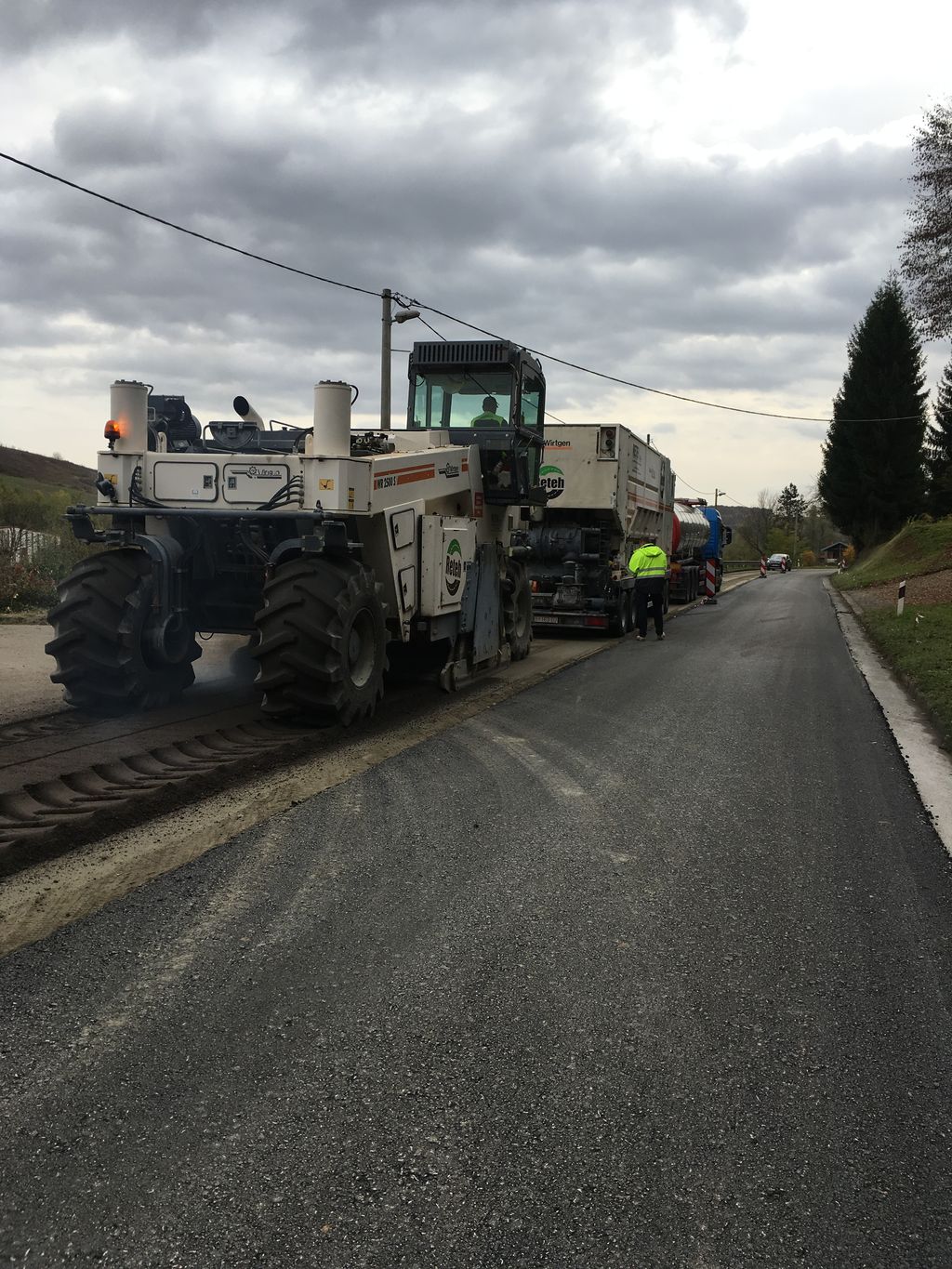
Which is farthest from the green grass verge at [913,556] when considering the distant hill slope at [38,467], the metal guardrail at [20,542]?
the distant hill slope at [38,467]

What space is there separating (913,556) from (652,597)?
2694 centimetres

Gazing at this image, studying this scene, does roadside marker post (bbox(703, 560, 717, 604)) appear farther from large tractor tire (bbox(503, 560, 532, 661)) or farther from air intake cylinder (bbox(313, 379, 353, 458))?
air intake cylinder (bbox(313, 379, 353, 458))

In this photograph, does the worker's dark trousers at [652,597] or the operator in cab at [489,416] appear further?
the worker's dark trousers at [652,597]

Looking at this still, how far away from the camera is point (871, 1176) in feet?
8.25

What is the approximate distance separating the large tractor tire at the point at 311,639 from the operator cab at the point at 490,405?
3363mm

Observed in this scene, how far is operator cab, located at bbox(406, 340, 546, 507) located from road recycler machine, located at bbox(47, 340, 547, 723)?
1.27m

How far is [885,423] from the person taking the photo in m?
53.0

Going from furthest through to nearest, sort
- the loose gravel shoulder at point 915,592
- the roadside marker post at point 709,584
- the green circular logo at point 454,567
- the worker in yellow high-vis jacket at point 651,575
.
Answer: the roadside marker post at point 709,584
the loose gravel shoulder at point 915,592
the worker in yellow high-vis jacket at point 651,575
the green circular logo at point 454,567

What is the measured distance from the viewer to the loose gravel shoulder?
22938 millimetres

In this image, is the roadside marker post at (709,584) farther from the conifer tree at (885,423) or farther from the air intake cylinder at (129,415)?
the conifer tree at (885,423)

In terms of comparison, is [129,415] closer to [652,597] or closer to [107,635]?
[107,635]

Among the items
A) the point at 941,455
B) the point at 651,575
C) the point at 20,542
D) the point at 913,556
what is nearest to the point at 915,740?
the point at 651,575

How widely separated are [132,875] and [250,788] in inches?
57.9

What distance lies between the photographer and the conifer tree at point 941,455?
42844 millimetres
